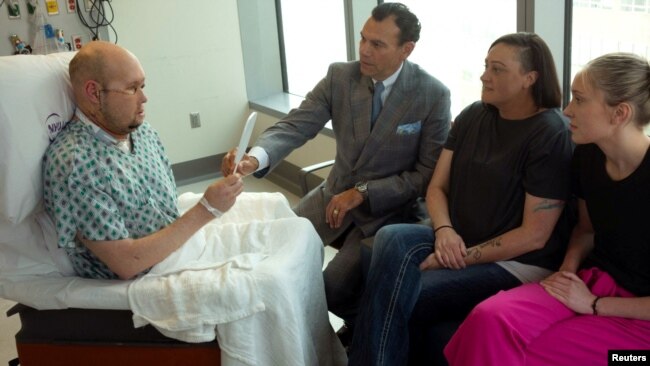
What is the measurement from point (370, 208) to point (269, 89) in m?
2.64

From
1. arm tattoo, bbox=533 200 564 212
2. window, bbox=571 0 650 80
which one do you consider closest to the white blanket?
arm tattoo, bbox=533 200 564 212

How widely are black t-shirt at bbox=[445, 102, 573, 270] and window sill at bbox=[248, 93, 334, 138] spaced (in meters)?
2.26

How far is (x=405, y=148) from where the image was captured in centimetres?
238

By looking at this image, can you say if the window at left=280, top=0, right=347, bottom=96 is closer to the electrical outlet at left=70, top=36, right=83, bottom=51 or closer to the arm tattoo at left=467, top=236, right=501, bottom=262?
the electrical outlet at left=70, top=36, right=83, bottom=51

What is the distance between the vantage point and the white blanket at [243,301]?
176 centimetres

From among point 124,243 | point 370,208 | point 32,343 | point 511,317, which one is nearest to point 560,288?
point 511,317

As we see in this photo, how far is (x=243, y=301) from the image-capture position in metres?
1.76

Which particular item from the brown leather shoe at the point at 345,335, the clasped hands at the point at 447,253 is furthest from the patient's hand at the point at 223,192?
the brown leather shoe at the point at 345,335

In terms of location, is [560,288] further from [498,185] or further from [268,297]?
[268,297]

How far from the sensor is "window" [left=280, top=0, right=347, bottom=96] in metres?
4.27

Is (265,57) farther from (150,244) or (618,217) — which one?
(618,217)

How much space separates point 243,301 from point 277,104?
2.92m

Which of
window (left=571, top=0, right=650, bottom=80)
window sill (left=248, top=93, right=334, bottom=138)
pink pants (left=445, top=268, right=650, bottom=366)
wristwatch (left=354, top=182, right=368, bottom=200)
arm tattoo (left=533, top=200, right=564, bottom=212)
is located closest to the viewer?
pink pants (left=445, top=268, right=650, bottom=366)

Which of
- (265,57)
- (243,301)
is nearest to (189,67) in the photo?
(265,57)
